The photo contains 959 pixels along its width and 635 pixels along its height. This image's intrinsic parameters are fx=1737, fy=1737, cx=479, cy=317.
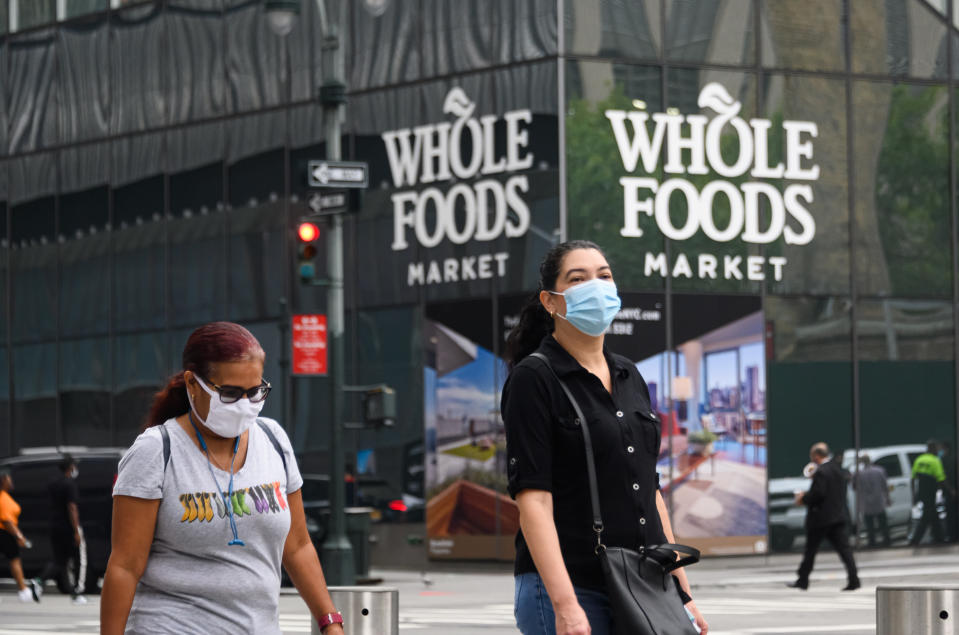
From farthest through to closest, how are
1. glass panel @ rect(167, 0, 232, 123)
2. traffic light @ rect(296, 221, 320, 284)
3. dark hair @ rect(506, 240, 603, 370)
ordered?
1. glass panel @ rect(167, 0, 232, 123)
2. traffic light @ rect(296, 221, 320, 284)
3. dark hair @ rect(506, 240, 603, 370)

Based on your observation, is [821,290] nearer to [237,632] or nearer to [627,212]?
[627,212]

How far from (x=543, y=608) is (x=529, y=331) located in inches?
37.5

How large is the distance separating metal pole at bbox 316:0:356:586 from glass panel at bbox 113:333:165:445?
1491cm

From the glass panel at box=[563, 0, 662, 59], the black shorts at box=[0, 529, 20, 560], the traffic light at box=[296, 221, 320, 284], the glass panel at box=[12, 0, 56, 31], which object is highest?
the glass panel at box=[12, 0, 56, 31]

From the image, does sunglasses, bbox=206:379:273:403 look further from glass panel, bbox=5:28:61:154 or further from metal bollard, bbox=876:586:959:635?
glass panel, bbox=5:28:61:154

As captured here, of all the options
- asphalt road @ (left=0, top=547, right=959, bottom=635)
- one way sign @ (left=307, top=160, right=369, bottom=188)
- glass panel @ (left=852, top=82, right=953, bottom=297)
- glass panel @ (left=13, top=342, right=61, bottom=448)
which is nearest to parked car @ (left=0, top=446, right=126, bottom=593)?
asphalt road @ (left=0, top=547, right=959, bottom=635)

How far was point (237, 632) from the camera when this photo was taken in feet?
15.6

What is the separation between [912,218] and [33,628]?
54.8ft

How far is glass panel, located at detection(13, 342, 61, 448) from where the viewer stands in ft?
125

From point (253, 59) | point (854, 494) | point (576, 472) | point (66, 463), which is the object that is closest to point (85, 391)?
point (253, 59)

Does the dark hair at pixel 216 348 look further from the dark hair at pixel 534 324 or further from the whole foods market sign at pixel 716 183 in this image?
the whole foods market sign at pixel 716 183

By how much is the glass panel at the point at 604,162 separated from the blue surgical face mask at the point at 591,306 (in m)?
20.4

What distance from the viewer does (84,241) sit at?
122 feet

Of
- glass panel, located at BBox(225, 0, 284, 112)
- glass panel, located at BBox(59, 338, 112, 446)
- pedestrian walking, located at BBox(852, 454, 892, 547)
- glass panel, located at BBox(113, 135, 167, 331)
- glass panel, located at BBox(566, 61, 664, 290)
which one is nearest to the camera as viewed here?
glass panel, located at BBox(566, 61, 664, 290)
